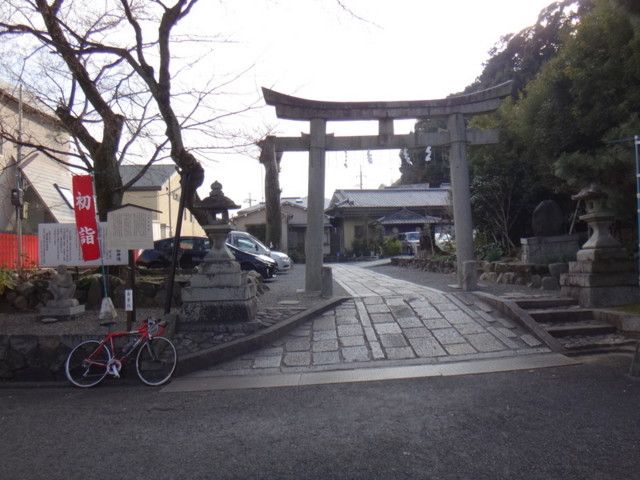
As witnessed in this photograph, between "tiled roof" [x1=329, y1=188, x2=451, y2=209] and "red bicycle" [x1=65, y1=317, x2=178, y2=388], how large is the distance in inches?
994

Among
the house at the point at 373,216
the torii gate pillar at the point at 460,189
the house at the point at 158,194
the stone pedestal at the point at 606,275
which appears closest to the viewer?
the stone pedestal at the point at 606,275

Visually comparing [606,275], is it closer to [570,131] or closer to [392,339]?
[570,131]

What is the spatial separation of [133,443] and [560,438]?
355cm

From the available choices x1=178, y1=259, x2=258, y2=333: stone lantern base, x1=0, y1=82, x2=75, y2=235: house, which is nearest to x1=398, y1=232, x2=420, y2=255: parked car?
x1=0, y1=82, x2=75, y2=235: house

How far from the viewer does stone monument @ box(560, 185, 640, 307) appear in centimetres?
784

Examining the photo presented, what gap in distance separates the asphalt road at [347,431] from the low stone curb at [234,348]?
0.70 m

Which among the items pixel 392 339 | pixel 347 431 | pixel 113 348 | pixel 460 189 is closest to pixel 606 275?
pixel 460 189

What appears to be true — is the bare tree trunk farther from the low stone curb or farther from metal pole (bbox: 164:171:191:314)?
the low stone curb

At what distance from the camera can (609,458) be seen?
339cm

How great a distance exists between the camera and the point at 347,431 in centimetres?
409

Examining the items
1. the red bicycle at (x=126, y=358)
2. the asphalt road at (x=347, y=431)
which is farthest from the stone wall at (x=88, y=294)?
the asphalt road at (x=347, y=431)

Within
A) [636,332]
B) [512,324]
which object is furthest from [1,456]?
[636,332]

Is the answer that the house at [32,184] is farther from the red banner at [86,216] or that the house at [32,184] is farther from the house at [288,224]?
the house at [288,224]

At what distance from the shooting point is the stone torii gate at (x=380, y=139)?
993 centimetres
